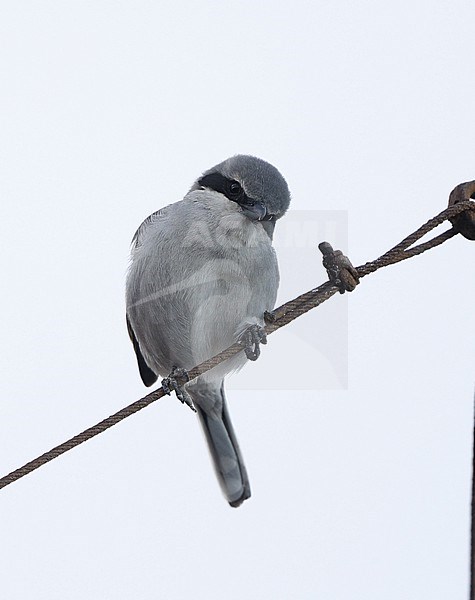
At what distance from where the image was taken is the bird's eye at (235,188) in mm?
3061

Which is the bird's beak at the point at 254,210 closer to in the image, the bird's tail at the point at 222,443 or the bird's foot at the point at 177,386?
the bird's foot at the point at 177,386

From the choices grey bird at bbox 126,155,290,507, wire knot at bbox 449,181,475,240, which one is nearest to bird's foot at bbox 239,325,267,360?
grey bird at bbox 126,155,290,507

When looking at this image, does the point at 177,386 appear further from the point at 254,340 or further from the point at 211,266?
the point at 211,266

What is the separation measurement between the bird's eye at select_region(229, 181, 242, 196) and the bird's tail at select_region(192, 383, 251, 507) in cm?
83

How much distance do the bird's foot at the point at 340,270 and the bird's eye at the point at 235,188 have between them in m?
0.91

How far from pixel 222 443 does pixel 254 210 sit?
3.37ft

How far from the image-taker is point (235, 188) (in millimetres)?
3070

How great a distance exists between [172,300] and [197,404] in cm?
61

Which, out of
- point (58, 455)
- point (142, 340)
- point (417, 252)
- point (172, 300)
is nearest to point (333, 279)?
point (417, 252)

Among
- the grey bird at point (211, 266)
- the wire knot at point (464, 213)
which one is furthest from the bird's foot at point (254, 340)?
the wire knot at point (464, 213)

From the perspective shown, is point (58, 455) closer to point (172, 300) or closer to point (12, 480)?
point (12, 480)

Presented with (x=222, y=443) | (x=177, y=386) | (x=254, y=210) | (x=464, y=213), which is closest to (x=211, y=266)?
(x=254, y=210)

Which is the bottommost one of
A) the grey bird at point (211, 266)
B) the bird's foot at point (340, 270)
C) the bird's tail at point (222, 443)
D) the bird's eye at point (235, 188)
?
the bird's foot at point (340, 270)

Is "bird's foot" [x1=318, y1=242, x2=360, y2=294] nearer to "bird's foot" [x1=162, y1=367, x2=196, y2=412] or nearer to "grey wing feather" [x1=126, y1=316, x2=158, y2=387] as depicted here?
"bird's foot" [x1=162, y1=367, x2=196, y2=412]
